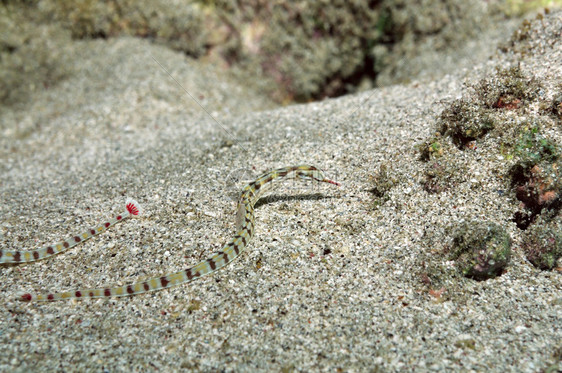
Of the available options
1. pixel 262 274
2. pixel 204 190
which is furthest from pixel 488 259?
pixel 204 190

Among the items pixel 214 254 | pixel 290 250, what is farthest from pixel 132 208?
pixel 290 250

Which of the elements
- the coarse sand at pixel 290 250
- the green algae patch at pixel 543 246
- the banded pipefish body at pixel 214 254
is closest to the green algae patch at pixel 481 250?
the coarse sand at pixel 290 250

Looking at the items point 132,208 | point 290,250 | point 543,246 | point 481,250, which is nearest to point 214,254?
point 290,250

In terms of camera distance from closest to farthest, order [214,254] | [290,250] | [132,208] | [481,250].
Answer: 1. [481,250]
2. [214,254]
3. [290,250]
4. [132,208]

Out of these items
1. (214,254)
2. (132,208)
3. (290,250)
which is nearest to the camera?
(214,254)

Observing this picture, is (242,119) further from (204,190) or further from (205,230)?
(205,230)

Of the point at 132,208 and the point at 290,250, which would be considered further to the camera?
the point at 132,208

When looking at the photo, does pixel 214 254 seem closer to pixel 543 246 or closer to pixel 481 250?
pixel 481 250

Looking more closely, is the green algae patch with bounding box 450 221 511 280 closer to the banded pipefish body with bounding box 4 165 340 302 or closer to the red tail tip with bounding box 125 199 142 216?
the banded pipefish body with bounding box 4 165 340 302

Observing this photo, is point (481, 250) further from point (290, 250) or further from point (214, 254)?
point (214, 254)

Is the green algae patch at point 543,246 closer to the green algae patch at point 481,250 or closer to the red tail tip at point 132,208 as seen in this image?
the green algae patch at point 481,250

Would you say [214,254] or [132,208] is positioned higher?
[132,208]
